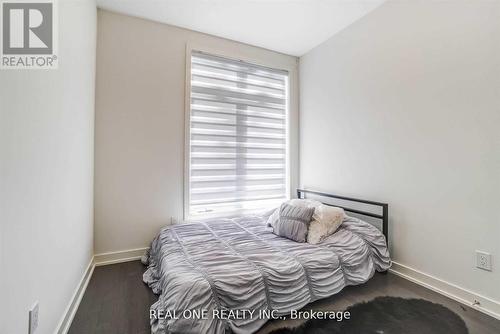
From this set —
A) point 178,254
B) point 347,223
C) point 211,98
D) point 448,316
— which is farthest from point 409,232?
point 211,98

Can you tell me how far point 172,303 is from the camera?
4.48ft

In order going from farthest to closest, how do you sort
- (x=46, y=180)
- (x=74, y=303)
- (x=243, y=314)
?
1. (x=74, y=303)
2. (x=243, y=314)
3. (x=46, y=180)

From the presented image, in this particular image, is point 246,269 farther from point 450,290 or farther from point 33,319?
point 450,290

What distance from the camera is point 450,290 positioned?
191 centimetres

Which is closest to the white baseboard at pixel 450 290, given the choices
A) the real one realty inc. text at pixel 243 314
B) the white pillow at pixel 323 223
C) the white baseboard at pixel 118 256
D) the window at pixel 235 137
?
the white pillow at pixel 323 223

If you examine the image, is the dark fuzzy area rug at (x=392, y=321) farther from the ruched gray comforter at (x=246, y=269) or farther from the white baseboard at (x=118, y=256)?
the white baseboard at (x=118, y=256)

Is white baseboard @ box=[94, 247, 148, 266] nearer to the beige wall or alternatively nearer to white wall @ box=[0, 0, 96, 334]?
the beige wall

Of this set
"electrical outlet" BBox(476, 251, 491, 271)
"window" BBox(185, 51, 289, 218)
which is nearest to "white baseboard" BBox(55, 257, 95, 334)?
"window" BBox(185, 51, 289, 218)

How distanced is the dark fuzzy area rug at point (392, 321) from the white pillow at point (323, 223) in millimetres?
601

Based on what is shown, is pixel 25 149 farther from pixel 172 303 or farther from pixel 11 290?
pixel 172 303

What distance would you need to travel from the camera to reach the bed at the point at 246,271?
1388 millimetres

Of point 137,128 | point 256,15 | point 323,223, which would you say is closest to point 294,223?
point 323,223

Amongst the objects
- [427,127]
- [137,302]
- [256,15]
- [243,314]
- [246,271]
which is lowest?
[137,302]

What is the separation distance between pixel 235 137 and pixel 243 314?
2.18 meters
